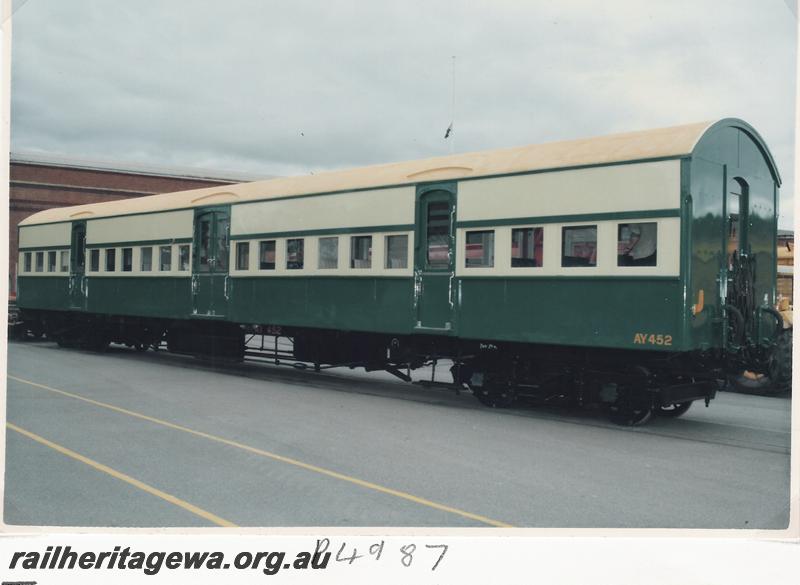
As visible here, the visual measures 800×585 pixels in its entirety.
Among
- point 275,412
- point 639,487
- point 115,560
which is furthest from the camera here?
point 275,412

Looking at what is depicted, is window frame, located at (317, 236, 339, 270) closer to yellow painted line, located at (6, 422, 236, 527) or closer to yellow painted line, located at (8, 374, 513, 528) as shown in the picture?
yellow painted line, located at (8, 374, 513, 528)

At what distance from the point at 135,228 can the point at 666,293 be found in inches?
472

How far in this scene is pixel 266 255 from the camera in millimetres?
13922

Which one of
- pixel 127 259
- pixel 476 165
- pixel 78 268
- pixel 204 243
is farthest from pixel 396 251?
pixel 78 268

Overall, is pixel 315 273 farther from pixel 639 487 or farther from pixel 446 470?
pixel 639 487

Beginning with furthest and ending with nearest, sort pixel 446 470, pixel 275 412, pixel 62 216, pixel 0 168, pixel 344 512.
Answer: pixel 62 216
pixel 275 412
pixel 446 470
pixel 344 512
pixel 0 168

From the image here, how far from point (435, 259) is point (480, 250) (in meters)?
0.81

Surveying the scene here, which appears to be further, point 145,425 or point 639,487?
point 145,425

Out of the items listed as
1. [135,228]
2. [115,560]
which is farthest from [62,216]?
[115,560]

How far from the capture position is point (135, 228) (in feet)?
56.1

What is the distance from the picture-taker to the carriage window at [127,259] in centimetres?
1722

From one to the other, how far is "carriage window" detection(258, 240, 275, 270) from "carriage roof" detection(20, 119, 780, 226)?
0.82 meters

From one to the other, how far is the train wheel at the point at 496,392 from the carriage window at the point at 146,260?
8.49 meters

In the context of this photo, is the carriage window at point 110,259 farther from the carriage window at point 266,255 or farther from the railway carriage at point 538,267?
the carriage window at point 266,255
